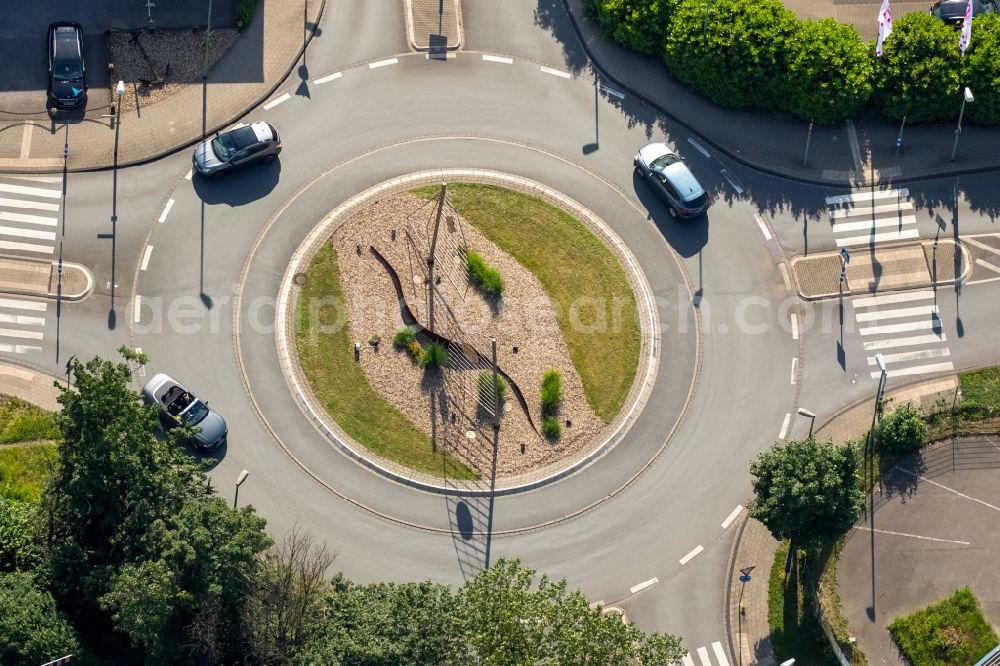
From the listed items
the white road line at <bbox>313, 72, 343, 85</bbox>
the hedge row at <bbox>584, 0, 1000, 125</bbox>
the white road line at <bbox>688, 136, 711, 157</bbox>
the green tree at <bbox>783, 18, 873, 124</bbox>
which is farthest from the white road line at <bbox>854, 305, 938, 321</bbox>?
the white road line at <bbox>313, 72, 343, 85</bbox>

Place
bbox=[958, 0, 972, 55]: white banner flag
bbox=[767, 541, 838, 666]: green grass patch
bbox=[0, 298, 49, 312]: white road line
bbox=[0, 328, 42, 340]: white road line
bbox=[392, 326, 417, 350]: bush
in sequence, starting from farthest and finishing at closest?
bbox=[958, 0, 972, 55]: white banner flag, bbox=[0, 298, 49, 312]: white road line, bbox=[392, 326, 417, 350]: bush, bbox=[0, 328, 42, 340]: white road line, bbox=[767, 541, 838, 666]: green grass patch

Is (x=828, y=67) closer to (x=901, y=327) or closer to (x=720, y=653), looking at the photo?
(x=901, y=327)

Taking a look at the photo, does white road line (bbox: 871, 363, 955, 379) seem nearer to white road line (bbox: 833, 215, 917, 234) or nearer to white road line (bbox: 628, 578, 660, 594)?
white road line (bbox: 833, 215, 917, 234)

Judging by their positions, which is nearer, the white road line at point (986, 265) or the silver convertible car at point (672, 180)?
the silver convertible car at point (672, 180)

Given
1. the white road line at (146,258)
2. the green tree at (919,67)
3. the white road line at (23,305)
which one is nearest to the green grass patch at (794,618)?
the green tree at (919,67)

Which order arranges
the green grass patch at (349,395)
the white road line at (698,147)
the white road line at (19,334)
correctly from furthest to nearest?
the white road line at (698,147), the white road line at (19,334), the green grass patch at (349,395)

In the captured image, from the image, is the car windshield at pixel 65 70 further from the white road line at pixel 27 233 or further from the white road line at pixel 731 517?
the white road line at pixel 731 517

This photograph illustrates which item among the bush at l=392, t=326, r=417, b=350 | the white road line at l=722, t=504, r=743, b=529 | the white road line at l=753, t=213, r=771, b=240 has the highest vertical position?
the white road line at l=753, t=213, r=771, b=240

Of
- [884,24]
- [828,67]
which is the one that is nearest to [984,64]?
[884,24]
